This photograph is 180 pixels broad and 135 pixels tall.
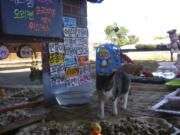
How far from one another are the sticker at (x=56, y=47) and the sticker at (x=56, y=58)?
0.06 meters

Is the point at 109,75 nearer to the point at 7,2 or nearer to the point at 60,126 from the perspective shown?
the point at 60,126

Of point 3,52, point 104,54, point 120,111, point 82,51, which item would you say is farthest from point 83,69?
point 104,54

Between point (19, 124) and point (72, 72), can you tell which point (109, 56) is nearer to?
point (72, 72)

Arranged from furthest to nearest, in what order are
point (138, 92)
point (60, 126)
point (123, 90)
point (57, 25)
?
1. point (138, 92)
2. point (57, 25)
3. point (123, 90)
4. point (60, 126)

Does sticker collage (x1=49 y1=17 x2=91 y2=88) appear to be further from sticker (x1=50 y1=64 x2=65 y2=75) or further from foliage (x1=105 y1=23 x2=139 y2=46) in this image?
foliage (x1=105 y1=23 x2=139 y2=46)

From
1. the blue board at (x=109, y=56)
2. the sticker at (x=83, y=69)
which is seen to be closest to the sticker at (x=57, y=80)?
the sticker at (x=83, y=69)

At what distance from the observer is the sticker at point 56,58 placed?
16.1ft

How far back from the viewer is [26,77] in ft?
15.0

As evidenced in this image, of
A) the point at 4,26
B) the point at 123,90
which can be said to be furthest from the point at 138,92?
the point at 4,26

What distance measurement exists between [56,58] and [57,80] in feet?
1.36

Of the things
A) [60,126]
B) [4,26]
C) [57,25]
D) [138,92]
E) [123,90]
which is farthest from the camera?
[138,92]

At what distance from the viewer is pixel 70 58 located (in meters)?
5.39

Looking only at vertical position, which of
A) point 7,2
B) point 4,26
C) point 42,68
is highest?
point 7,2

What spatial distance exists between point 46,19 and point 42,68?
0.88 m
